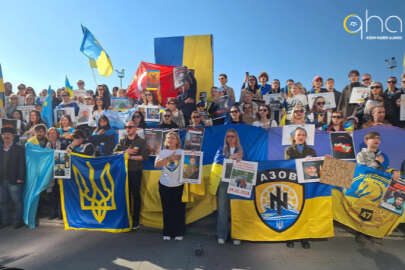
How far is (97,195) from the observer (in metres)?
4.16

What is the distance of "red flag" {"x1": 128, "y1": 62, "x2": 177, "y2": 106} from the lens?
23.2 feet

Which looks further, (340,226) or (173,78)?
(173,78)

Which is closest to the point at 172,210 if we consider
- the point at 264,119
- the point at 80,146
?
the point at 80,146

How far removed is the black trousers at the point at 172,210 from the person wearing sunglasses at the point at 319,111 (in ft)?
11.9

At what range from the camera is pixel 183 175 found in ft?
12.2

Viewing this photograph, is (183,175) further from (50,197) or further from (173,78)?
(173,78)

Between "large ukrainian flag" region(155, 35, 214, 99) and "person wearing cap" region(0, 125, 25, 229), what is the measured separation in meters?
4.91

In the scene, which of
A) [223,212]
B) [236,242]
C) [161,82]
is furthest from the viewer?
[161,82]

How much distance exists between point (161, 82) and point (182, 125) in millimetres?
2461

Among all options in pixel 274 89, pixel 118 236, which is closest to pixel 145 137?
pixel 118 236

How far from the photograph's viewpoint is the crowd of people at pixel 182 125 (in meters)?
3.75

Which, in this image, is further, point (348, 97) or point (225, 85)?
point (225, 85)

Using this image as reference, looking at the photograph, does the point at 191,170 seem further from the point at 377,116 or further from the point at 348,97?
the point at 348,97

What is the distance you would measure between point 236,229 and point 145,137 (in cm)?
247
